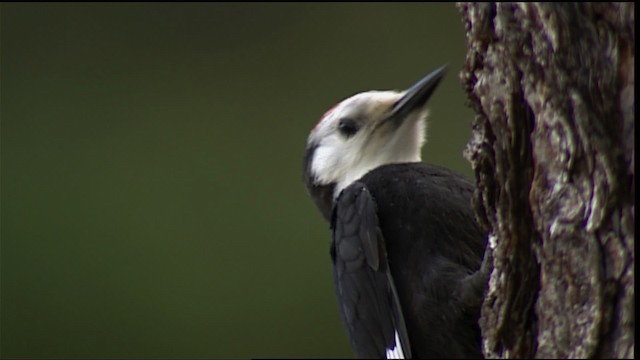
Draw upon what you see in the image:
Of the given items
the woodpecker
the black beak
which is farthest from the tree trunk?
the black beak

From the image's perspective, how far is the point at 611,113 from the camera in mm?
1646

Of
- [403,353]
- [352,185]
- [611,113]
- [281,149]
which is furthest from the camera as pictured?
[281,149]

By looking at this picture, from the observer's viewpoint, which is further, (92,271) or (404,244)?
(92,271)

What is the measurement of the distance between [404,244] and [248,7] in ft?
7.51

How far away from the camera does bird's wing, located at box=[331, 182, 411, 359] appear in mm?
Answer: 2246

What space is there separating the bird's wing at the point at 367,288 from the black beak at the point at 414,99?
1.26 feet

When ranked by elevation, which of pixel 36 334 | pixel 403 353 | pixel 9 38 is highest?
pixel 9 38

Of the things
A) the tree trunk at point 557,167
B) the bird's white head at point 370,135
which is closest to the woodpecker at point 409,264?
the bird's white head at point 370,135

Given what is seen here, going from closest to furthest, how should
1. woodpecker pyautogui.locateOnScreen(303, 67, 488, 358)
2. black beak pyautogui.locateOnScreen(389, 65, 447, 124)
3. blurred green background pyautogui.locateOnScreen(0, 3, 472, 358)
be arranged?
woodpecker pyautogui.locateOnScreen(303, 67, 488, 358) → black beak pyautogui.locateOnScreen(389, 65, 447, 124) → blurred green background pyautogui.locateOnScreen(0, 3, 472, 358)

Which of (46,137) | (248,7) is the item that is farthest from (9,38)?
(248,7)

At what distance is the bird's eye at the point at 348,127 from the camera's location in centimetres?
272

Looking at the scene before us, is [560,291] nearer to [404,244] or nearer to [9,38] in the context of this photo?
[404,244]

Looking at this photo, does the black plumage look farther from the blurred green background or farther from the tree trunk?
the blurred green background

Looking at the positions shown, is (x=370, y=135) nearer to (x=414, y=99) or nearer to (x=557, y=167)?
(x=414, y=99)
